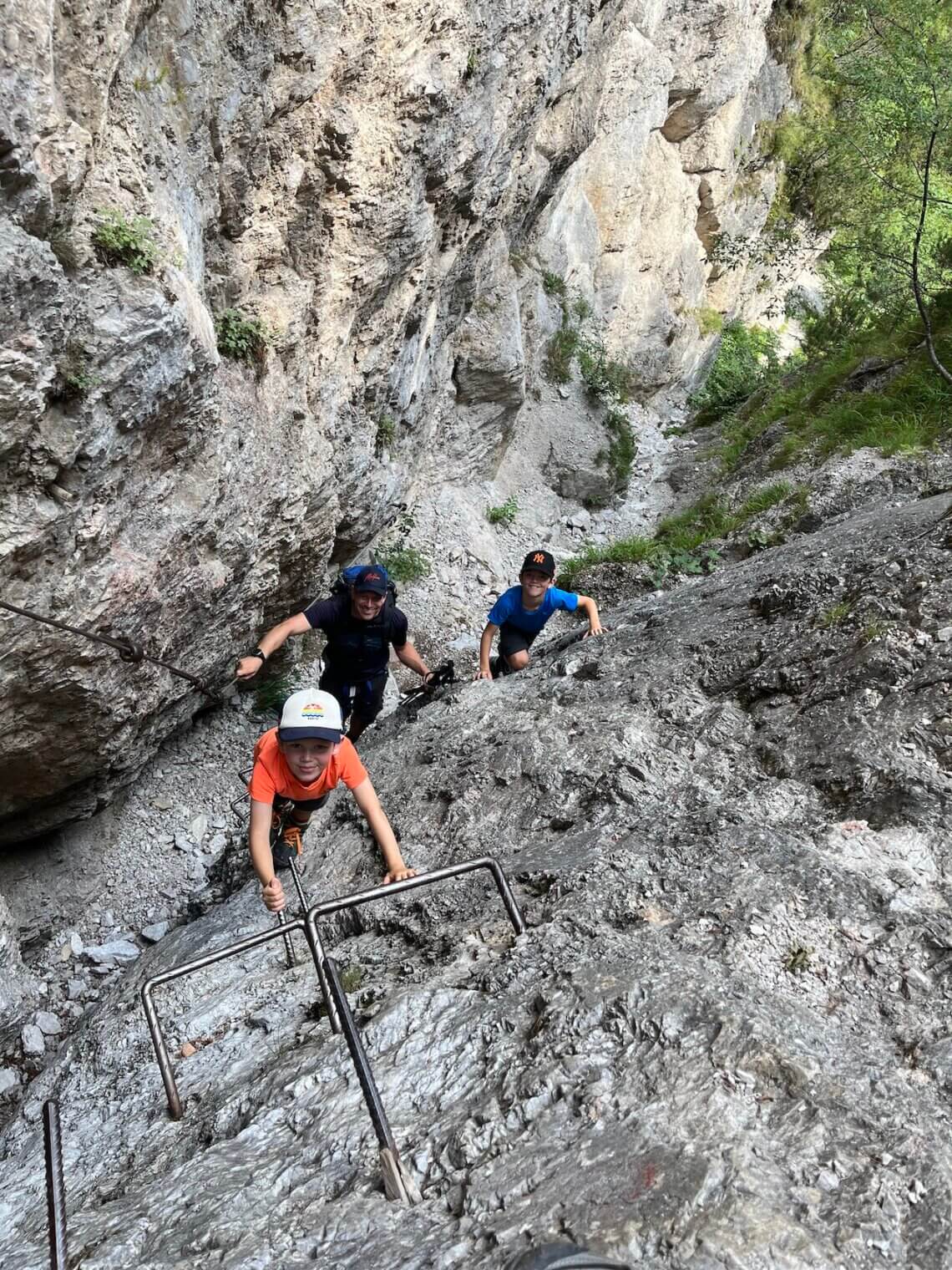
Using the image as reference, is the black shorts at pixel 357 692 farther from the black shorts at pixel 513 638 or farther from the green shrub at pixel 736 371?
the green shrub at pixel 736 371

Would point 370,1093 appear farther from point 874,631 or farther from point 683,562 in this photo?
point 683,562

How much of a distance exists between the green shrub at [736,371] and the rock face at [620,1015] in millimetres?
13830

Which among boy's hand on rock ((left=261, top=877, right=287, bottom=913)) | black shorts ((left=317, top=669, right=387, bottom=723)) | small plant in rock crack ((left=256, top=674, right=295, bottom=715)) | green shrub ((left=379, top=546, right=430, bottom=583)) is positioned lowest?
small plant in rock crack ((left=256, top=674, right=295, bottom=715))

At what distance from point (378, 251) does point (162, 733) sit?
16.0 feet

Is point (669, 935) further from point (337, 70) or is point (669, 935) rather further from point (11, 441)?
point (337, 70)

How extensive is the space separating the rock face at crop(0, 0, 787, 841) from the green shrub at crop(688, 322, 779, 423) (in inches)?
335

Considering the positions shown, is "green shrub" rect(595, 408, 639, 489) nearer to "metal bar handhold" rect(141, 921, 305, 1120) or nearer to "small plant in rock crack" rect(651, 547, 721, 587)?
"small plant in rock crack" rect(651, 547, 721, 587)

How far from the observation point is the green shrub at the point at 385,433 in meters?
9.20

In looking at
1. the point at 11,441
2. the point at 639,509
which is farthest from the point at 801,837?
the point at 639,509

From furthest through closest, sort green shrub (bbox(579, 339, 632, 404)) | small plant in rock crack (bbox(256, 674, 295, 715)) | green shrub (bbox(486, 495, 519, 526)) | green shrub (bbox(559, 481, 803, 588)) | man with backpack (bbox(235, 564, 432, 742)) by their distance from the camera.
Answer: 1. green shrub (bbox(579, 339, 632, 404))
2. green shrub (bbox(486, 495, 519, 526))
3. green shrub (bbox(559, 481, 803, 588))
4. small plant in rock crack (bbox(256, 674, 295, 715))
5. man with backpack (bbox(235, 564, 432, 742))

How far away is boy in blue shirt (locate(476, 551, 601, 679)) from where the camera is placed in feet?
22.4

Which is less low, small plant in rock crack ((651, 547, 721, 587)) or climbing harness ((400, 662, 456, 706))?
small plant in rock crack ((651, 547, 721, 587))

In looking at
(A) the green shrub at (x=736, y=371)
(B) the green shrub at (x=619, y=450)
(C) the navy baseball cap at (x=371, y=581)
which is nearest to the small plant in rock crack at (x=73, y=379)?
(C) the navy baseball cap at (x=371, y=581)

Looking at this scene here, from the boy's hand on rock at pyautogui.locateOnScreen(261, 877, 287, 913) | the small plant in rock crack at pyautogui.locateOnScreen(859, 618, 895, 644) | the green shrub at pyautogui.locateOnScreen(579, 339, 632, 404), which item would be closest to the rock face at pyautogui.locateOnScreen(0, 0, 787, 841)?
the boy's hand on rock at pyautogui.locateOnScreen(261, 877, 287, 913)
